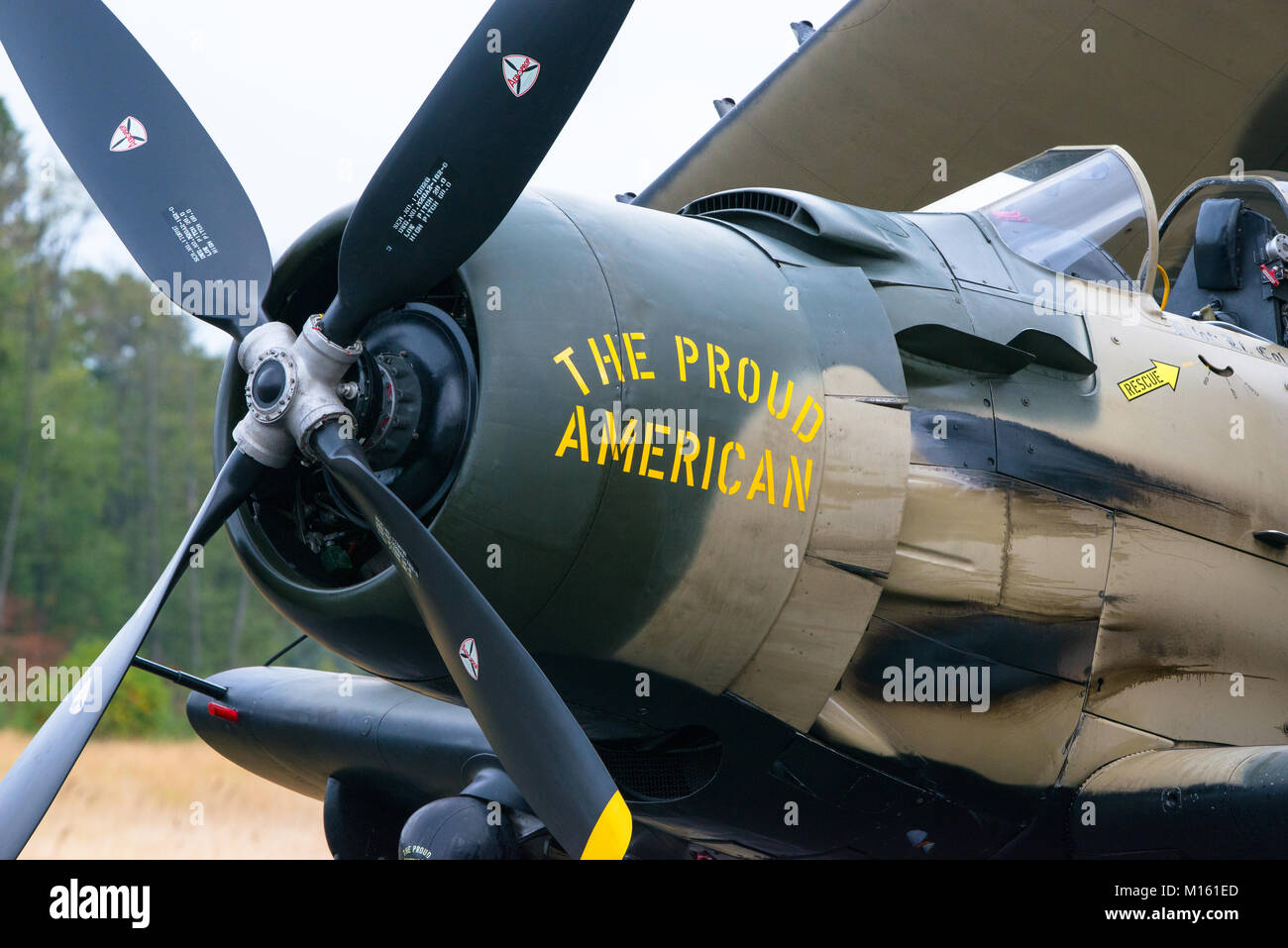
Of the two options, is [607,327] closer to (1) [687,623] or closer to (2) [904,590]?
(1) [687,623]

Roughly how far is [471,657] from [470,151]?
1.22m

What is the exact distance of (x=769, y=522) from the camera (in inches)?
137

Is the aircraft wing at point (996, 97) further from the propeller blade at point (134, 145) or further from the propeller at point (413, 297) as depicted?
the propeller at point (413, 297)

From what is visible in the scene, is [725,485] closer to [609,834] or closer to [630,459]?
[630,459]

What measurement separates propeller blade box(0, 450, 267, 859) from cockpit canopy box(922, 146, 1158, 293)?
8.97 feet

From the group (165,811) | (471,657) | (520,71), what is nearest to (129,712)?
(165,811)

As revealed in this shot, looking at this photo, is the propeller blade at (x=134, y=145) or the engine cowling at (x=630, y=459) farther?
the propeller blade at (x=134, y=145)

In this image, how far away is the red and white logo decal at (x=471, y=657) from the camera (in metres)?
3.09

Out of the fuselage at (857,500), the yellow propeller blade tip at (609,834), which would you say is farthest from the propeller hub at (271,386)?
the yellow propeller blade tip at (609,834)

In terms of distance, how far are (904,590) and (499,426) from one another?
4.53ft

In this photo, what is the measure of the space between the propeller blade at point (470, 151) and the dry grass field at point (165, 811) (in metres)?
9.12

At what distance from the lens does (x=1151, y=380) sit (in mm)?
4367

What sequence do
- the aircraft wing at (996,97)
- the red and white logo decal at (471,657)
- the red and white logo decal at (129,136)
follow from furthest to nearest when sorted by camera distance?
the aircraft wing at (996,97) < the red and white logo decal at (129,136) < the red and white logo decal at (471,657)
